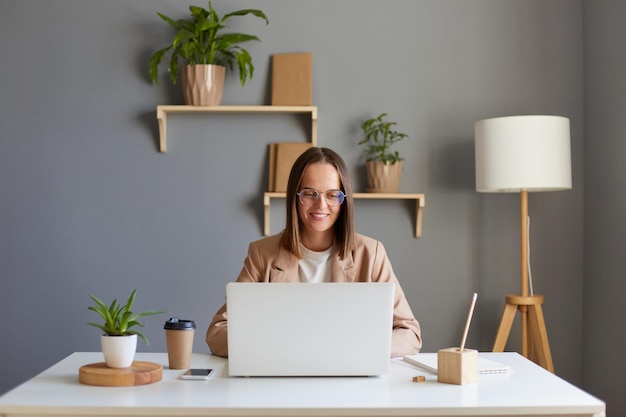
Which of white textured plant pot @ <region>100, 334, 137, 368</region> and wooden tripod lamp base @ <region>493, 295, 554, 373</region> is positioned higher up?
white textured plant pot @ <region>100, 334, 137, 368</region>

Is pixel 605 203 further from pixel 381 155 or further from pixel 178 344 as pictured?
pixel 178 344

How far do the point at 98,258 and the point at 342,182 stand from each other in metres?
1.77

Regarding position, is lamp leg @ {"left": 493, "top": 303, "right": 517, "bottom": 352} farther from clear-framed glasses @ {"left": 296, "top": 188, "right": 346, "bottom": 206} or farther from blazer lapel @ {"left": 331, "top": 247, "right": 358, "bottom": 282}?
clear-framed glasses @ {"left": 296, "top": 188, "right": 346, "bottom": 206}

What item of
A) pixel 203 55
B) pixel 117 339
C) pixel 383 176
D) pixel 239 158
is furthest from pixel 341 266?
pixel 203 55

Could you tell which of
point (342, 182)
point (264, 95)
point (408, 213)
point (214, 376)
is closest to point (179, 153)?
point (264, 95)

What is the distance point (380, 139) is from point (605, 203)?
1.09 m

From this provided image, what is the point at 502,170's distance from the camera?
129 inches

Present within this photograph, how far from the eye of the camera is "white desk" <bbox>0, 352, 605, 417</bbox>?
1.54 metres

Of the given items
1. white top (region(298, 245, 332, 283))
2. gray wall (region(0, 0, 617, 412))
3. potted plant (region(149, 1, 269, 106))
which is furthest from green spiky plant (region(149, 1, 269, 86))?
white top (region(298, 245, 332, 283))

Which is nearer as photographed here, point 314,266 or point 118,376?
point 118,376

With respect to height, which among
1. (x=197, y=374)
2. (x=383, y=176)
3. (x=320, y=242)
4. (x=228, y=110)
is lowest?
(x=197, y=374)

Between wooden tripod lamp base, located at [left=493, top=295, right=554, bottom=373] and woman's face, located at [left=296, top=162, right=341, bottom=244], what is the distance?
1315mm

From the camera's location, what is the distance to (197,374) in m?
A: 1.84

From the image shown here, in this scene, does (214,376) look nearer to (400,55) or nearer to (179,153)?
(179,153)
